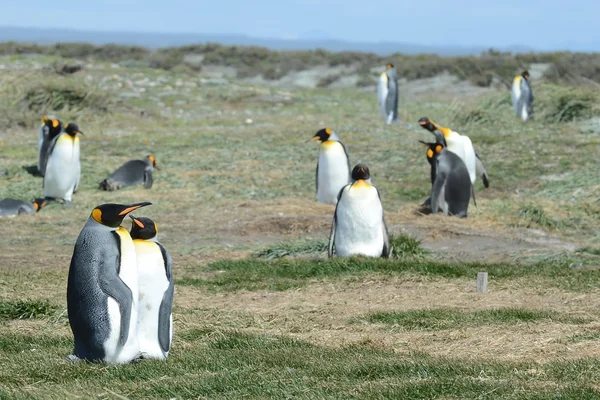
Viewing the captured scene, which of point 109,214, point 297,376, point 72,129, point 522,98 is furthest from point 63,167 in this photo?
point 522,98

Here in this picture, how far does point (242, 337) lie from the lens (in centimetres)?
712

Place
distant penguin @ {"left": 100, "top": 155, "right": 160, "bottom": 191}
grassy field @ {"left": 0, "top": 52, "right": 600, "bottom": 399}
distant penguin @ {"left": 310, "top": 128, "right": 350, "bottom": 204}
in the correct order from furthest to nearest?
distant penguin @ {"left": 100, "top": 155, "right": 160, "bottom": 191}
distant penguin @ {"left": 310, "top": 128, "right": 350, "bottom": 204}
grassy field @ {"left": 0, "top": 52, "right": 600, "bottom": 399}

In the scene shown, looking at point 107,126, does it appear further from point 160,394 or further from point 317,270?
point 160,394

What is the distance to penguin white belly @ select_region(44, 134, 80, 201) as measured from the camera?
14.9m

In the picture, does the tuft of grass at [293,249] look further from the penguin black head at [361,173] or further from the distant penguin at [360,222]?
the penguin black head at [361,173]

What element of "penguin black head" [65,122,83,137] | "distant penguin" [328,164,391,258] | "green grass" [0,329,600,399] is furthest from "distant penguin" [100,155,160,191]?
"green grass" [0,329,600,399]

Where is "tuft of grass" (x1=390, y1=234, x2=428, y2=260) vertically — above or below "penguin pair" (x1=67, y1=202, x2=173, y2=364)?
below

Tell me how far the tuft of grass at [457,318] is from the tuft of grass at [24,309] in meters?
2.56

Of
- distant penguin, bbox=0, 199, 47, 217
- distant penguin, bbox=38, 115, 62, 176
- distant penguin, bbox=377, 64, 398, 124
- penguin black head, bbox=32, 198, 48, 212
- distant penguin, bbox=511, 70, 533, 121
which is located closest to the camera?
distant penguin, bbox=0, 199, 47, 217

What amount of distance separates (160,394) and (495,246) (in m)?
7.11

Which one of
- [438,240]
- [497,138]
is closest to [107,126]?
[497,138]

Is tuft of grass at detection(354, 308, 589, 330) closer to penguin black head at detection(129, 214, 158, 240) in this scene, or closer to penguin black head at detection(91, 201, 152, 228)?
penguin black head at detection(129, 214, 158, 240)

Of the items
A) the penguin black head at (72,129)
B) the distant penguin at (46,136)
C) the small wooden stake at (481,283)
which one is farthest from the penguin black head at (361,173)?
the distant penguin at (46,136)

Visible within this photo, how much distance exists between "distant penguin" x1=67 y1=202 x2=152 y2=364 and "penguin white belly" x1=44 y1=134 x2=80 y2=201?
29.4 ft
